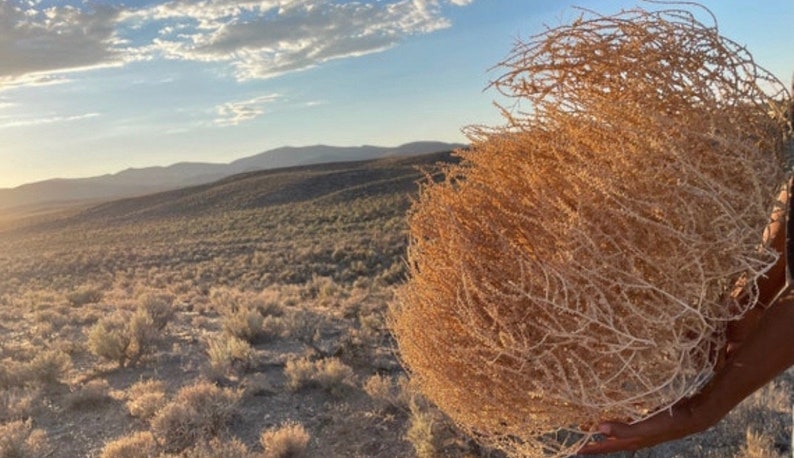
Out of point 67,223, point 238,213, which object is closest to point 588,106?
point 238,213

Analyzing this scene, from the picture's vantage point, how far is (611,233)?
7.52 feet

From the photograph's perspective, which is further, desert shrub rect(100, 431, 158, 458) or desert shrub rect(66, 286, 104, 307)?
desert shrub rect(66, 286, 104, 307)

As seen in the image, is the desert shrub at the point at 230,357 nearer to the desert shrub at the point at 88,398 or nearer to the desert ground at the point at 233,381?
the desert ground at the point at 233,381

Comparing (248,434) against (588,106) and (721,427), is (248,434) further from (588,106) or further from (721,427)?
(588,106)

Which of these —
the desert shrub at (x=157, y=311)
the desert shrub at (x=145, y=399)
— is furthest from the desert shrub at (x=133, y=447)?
the desert shrub at (x=157, y=311)

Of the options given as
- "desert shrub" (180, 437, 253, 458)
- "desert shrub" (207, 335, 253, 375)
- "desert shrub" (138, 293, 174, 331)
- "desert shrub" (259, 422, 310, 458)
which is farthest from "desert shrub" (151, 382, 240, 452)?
"desert shrub" (138, 293, 174, 331)

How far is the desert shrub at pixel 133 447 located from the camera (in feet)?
22.1

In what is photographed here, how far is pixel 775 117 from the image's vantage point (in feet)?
7.70

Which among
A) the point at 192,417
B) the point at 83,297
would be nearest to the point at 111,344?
the point at 192,417

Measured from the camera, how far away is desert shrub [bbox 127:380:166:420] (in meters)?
8.01

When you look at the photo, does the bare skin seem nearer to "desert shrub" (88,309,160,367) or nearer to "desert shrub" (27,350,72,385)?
"desert shrub" (27,350,72,385)

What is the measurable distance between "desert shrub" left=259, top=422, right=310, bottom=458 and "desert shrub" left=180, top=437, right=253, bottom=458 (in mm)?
211

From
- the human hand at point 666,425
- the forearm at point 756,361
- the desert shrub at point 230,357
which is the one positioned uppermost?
the forearm at point 756,361

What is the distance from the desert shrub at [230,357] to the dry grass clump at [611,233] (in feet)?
23.6
